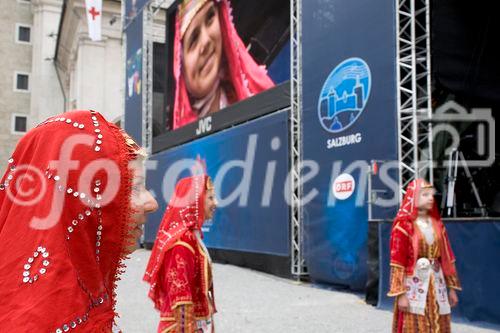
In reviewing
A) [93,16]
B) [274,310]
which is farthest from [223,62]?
[93,16]

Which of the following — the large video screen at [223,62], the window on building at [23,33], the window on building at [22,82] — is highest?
the window on building at [23,33]

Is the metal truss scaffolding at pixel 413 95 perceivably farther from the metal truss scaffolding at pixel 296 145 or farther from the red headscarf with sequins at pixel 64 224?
the red headscarf with sequins at pixel 64 224

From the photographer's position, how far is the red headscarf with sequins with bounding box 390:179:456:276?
15.4 feet

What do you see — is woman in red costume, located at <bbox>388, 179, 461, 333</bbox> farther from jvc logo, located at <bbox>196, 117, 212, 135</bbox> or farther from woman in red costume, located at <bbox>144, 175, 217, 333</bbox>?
jvc logo, located at <bbox>196, 117, 212, 135</bbox>

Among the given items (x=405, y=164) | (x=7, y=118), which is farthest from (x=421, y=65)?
(x=7, y=118)

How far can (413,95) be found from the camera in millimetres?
7402

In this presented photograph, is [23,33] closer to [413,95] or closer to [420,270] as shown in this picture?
[413,95]

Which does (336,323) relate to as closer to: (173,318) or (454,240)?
(454,240)

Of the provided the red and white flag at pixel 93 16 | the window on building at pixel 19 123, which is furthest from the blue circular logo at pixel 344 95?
the window on building at pixel 19 123

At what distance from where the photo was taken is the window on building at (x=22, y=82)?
40.8m

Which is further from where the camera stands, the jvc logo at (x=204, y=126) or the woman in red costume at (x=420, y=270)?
the jvc logo at (x=204, y=126)

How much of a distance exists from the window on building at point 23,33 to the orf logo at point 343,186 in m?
39.1

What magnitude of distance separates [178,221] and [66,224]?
8.38 feet

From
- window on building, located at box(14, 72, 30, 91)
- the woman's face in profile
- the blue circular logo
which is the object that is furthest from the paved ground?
window on building, located at box(14, 72, 30, 91)
